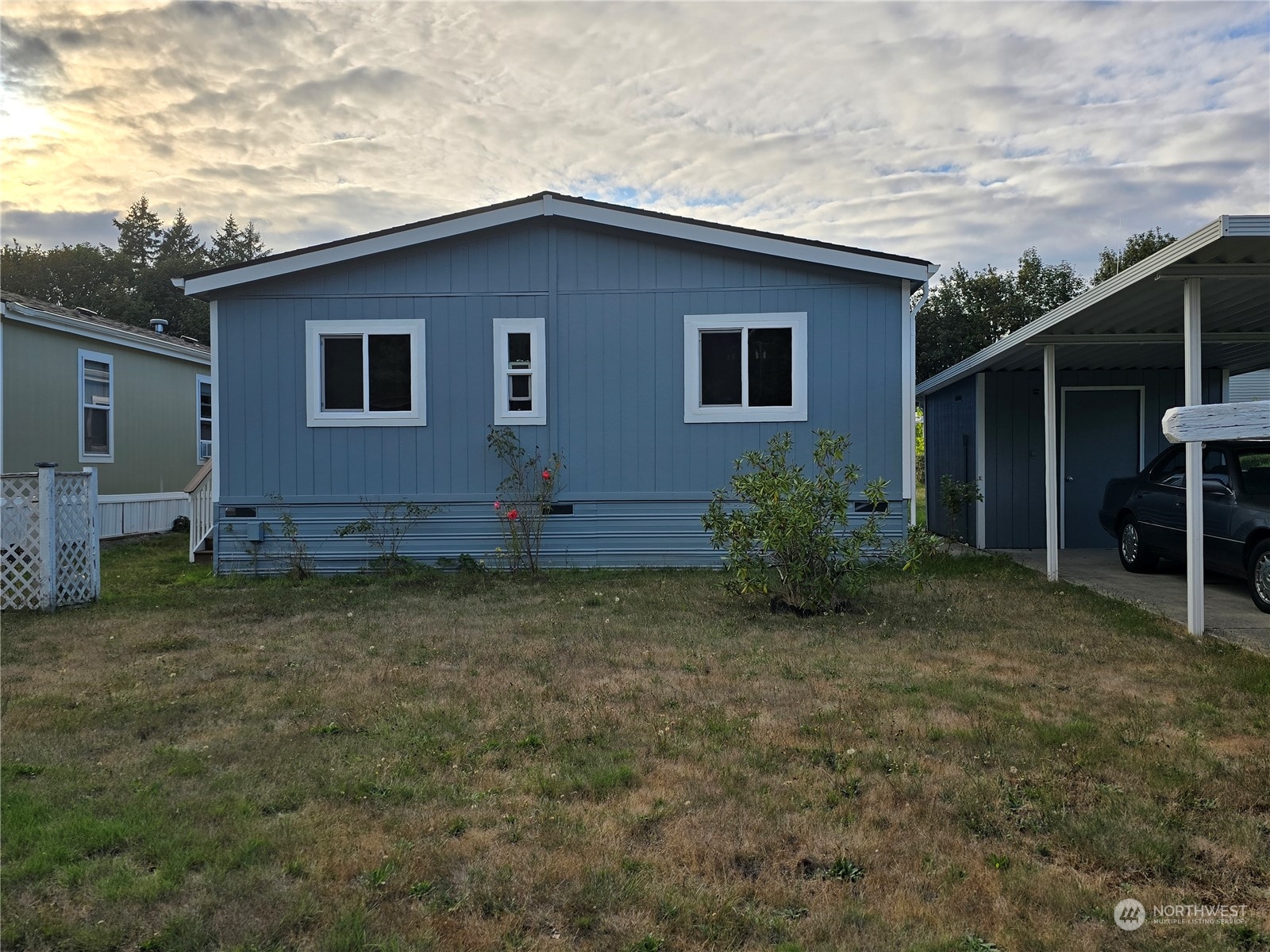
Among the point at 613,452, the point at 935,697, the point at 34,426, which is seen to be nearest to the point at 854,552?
the point at 935,697

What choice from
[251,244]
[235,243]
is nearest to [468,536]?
[235,243]

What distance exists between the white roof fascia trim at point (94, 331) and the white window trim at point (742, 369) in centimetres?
782

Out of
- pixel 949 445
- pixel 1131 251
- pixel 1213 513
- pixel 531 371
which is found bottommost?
pixel 1213 513

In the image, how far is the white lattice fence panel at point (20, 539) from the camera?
771 centimetres

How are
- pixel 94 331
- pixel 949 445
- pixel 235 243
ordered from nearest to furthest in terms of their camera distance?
pixel 94 331, pixel 949 445, pixel 235 243

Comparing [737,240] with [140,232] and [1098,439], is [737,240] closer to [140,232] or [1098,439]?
[1098,439]

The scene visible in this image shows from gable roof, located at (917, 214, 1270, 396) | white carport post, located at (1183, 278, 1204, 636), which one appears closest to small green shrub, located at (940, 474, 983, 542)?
gable roof, located at (917, 214, 1270, 396)

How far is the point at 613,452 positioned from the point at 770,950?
796 centimetres

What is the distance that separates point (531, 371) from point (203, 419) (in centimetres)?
1037

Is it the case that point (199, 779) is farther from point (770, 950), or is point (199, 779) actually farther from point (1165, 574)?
point (1165, 574)

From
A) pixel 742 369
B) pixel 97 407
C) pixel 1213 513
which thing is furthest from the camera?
pixel 97 407

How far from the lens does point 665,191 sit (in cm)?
1425

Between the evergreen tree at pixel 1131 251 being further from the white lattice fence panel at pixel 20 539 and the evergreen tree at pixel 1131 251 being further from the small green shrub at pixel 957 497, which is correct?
the white lattice fence panel at pixel 20 539

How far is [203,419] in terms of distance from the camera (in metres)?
17.4
